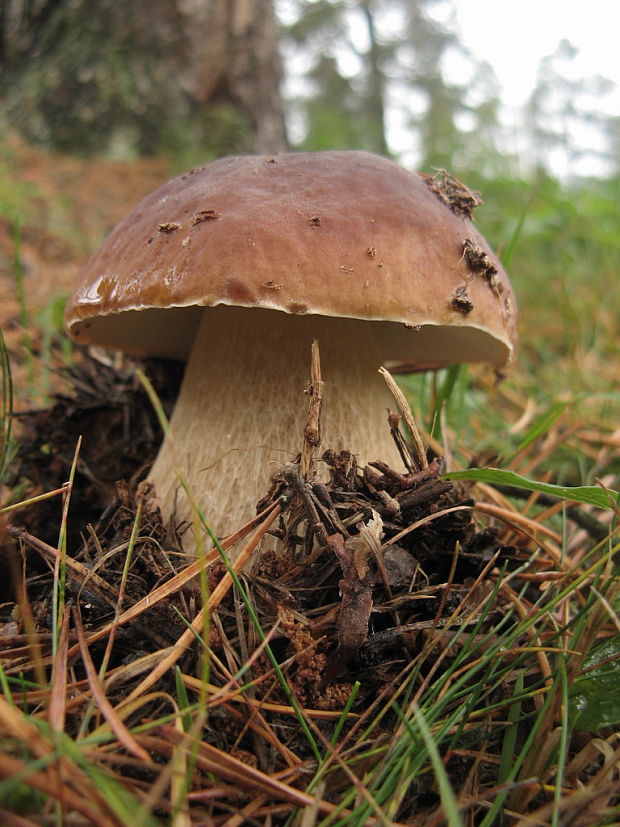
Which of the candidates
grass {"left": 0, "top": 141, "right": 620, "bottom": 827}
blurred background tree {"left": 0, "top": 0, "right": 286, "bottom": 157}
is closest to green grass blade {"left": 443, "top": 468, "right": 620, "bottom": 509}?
grass {"left": 0, "top": 141, "right": 620, "bottom": 827}

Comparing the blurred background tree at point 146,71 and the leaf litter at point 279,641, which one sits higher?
the blurred background tree at point 146,71

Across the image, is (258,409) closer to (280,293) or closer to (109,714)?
(280,293)

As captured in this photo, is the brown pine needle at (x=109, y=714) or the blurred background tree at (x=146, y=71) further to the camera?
the blurred background tree at (x=146, y=71)

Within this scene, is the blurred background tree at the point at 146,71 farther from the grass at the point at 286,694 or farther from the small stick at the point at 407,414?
the grass at the point at 286,694

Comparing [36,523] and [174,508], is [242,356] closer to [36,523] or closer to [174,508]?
[174,508]

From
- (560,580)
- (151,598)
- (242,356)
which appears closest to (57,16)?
(242,356)

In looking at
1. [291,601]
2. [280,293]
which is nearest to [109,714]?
[291,601]

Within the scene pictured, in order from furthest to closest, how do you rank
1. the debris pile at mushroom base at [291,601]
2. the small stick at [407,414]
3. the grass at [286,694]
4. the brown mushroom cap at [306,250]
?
the small stick at [407,414], the brown mushroom cap at [306,250], the debris pile at mushroom base at [291,601], the grass at [286,694]

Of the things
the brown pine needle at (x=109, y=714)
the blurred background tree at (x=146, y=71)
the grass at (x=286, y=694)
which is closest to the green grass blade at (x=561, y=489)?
the grass at (x=286, y=694)
